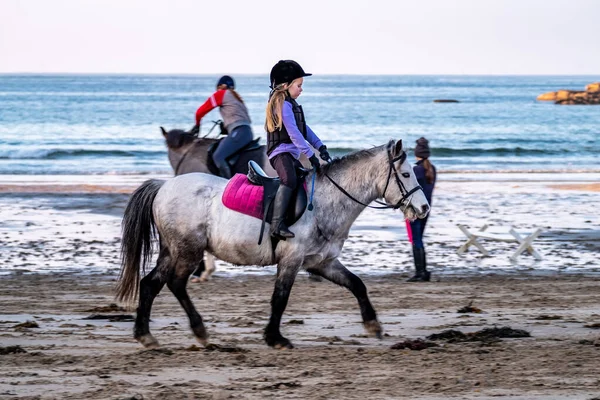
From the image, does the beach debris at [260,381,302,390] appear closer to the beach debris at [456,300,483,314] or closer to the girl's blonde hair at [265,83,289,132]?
the girl's blonde hair at [265,83,289,132]

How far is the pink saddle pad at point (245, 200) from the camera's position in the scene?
786 cm

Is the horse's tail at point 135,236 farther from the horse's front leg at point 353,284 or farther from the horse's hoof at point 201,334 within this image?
the horse's front leg at point 353,284

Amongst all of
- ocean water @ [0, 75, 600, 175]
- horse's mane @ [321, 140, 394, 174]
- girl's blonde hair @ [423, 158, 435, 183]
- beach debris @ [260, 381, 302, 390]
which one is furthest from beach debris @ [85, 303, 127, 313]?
ocean water @ [0, 75, 600, 175]

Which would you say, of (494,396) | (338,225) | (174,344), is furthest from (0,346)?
(494,396)

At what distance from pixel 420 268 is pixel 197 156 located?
3232 mm

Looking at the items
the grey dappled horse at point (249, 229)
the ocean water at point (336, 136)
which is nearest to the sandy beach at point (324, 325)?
the grey dappled horse at point (249, 229)

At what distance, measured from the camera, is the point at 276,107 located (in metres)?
7.90

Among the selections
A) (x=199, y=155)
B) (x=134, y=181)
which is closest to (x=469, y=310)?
(x=199, y=155)

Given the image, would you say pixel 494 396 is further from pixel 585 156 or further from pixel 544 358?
pixel 585 156

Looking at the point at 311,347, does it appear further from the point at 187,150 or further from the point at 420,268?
the point at 187,150

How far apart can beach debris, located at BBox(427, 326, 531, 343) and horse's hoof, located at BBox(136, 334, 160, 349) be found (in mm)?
2322

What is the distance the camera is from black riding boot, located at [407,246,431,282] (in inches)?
470

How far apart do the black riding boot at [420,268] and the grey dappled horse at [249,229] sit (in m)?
3.85

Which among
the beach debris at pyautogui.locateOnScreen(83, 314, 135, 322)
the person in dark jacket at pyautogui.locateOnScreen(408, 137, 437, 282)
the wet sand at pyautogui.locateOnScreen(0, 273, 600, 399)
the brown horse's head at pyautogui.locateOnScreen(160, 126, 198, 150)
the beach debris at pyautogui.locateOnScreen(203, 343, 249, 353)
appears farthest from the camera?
the brown horse's head at pyautogui.locateOnScreen(160, 126, 198, 150)
